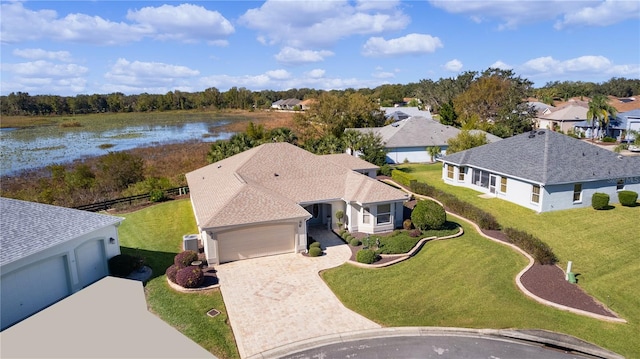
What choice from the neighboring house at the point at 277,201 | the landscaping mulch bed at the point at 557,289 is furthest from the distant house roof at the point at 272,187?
the landscaping mulch bed at the point at 557,289

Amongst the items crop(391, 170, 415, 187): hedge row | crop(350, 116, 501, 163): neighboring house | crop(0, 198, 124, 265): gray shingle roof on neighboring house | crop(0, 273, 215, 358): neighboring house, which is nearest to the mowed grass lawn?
crop(0, 273, 215, 358): neighboring house

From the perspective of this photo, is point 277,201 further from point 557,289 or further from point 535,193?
point 535,193

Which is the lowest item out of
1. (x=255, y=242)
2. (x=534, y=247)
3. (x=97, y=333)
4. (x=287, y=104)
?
(x=97, y=333)

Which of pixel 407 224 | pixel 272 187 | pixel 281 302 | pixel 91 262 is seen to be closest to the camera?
pixel 281 302

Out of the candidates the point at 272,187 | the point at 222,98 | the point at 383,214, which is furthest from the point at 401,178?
the point at 222,98

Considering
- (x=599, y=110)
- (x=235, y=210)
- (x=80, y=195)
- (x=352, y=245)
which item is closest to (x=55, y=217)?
(x=235, y=210)

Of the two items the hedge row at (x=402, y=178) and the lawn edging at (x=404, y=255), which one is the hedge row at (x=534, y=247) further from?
the hedge row at (x=402, y=178)

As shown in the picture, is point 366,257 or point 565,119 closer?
point 366,257

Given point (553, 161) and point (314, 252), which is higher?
point (553, 161)
